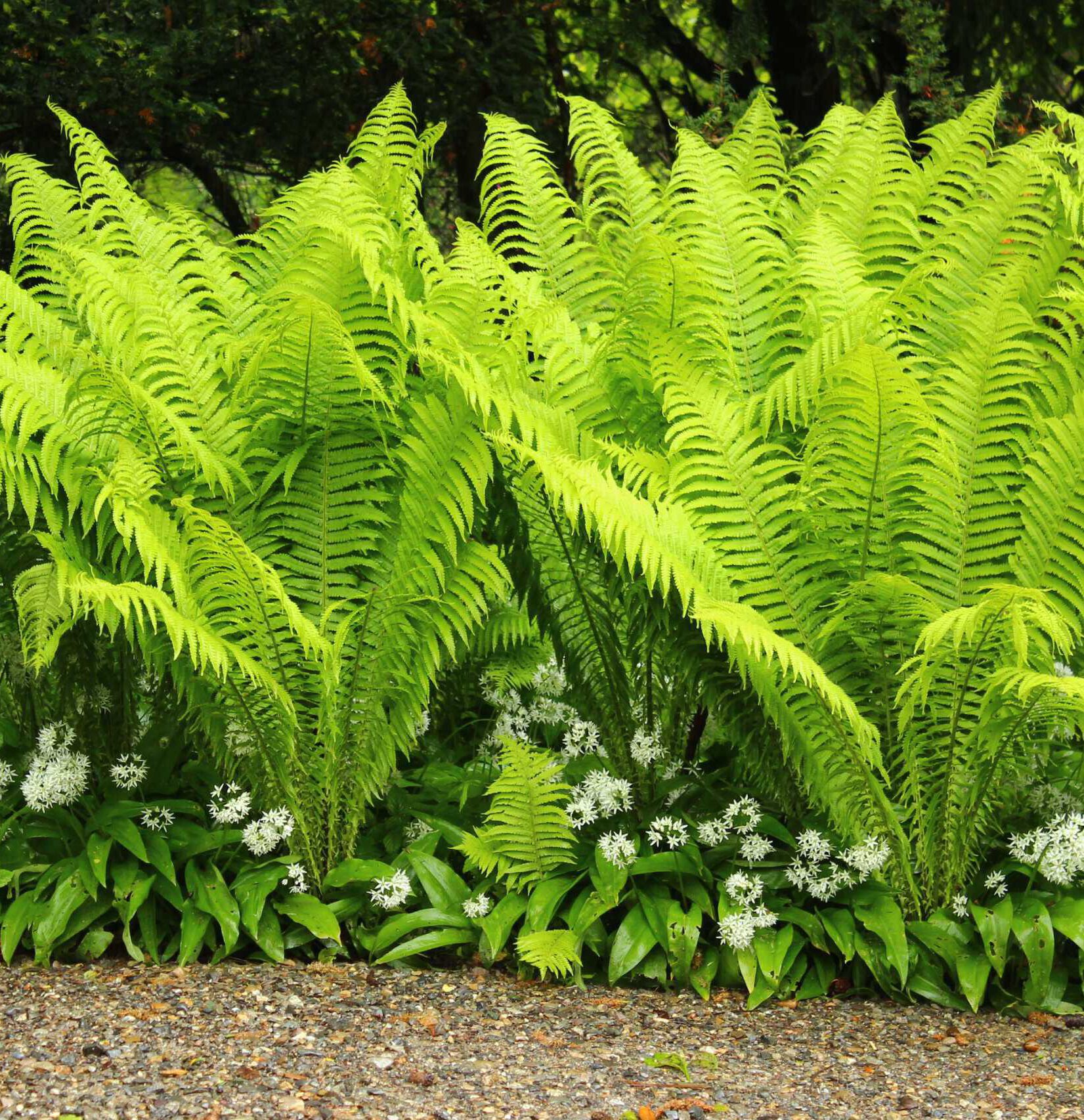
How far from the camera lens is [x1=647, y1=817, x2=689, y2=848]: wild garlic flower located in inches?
114

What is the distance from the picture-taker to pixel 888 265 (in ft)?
12.4

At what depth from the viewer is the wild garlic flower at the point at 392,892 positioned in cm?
283

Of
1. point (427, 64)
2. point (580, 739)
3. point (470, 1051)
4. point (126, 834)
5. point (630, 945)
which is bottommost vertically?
point (470, 1051)

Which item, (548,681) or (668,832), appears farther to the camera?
(548,681)

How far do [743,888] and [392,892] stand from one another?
786mm

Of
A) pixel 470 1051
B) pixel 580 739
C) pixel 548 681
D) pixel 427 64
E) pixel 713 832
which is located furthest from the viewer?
pixel 427 64

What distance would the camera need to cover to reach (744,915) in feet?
9.05

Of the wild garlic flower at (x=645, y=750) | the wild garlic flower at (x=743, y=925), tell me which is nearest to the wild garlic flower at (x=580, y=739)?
the wild garlic flower at (x=645, y=750)

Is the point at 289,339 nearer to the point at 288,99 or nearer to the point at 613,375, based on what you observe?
the point at 613,375

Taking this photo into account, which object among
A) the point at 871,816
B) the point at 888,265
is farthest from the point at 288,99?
the point at 871,816

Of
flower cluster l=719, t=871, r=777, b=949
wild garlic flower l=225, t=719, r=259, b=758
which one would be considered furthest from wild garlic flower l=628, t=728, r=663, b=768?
wild garlic flower l=225, t=719, r=259, b=758

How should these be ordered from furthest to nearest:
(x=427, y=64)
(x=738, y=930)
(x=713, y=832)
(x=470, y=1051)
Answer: (x=427, y=64) → (x=713, y=832) → (x=738, y=930) → (x=470, y=1051)

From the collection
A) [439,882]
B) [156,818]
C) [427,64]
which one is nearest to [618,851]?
[439,882]

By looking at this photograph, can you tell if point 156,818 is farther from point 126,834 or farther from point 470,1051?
point 470,1051
